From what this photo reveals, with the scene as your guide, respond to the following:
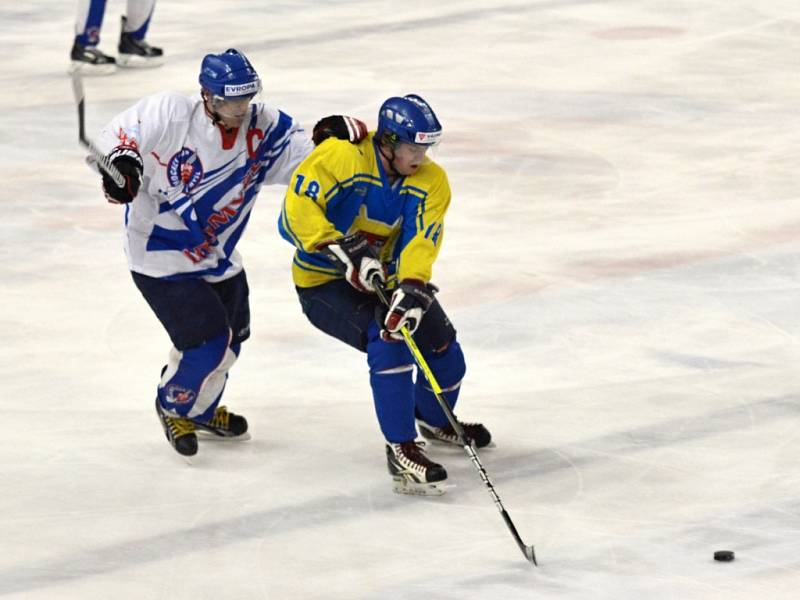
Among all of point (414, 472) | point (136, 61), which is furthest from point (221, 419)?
point (136, 61)

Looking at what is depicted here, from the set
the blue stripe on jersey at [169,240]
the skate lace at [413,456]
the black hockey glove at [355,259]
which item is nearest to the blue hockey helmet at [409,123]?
the black hockey glove at [355,259]

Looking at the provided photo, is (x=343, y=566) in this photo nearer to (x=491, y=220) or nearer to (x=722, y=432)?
(x=722, y=432)

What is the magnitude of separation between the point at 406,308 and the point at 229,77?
0.76 m

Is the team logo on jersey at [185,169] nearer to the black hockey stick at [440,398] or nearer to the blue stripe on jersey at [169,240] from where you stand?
the blue stripe on jersey at [169,240]

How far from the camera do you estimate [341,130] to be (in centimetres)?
476

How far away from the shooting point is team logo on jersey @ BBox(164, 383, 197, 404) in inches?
193

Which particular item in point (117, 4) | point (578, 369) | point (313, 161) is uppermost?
point (313, 161)

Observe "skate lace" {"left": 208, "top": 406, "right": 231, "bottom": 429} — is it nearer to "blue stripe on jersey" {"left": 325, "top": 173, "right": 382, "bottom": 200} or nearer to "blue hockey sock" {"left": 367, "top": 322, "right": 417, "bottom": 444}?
"blue hockey sock" {"left": 367, "top": 322, "right": 417, "bottom": 444}

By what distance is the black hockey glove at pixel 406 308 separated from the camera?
453cm

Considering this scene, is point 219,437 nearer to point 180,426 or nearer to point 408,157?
point 180,426

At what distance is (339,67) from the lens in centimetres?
973

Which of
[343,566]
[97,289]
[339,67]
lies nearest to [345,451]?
[343,566]

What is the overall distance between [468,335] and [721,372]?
0.86 metres

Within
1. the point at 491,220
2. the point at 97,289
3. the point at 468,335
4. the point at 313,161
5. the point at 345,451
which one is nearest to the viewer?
the point at 313,161
